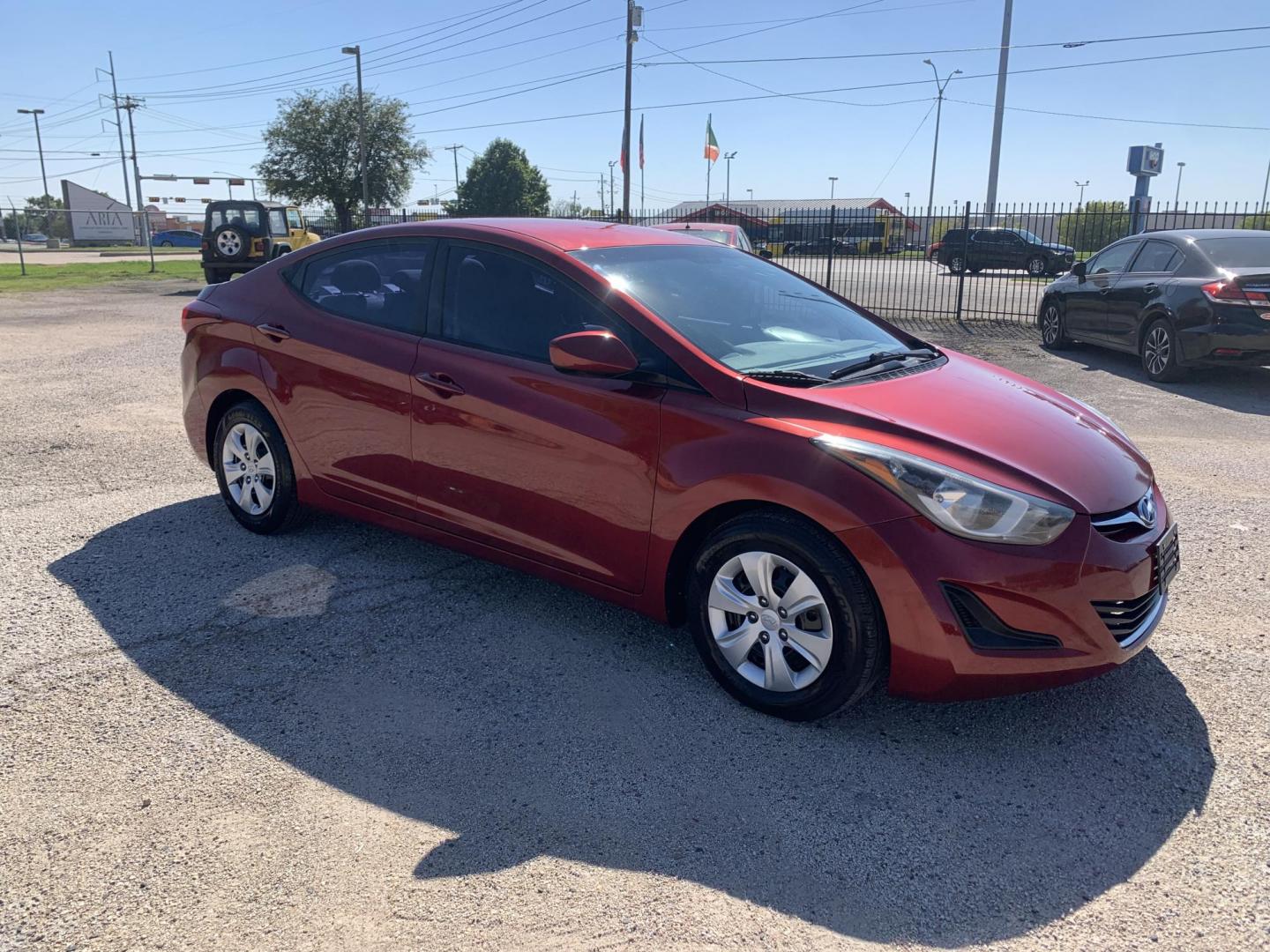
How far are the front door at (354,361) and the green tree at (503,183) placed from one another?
74.4 m

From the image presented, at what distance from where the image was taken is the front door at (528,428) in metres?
3.53

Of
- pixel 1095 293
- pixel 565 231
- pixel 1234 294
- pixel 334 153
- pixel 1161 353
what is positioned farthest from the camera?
pixel 334 153

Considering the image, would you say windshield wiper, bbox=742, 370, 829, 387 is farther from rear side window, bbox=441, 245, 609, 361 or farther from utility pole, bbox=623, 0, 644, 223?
utility pole, bbox=623, 0, 644, 223

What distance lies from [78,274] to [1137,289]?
92.6 feet

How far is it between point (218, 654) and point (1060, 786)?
121 inches

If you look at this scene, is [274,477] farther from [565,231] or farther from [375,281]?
[565,231]

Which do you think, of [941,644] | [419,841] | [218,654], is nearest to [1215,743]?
[941,644]

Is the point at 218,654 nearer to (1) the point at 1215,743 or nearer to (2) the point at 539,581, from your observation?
(2) the point at 539,581

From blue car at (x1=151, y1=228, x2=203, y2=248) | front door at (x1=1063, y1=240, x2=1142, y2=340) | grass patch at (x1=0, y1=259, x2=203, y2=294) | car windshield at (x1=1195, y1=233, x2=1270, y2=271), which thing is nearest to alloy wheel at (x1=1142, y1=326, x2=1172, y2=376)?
car windshield at (x1=1195, y1=233, x2=1270, y2=271)

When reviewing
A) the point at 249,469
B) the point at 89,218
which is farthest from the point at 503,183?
the point at 249,469

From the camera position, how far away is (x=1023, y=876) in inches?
102

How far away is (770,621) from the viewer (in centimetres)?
325

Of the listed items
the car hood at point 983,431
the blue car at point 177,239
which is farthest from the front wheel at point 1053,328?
the blue car at point 177,239

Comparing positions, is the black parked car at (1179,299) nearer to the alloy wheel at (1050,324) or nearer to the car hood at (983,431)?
the alloy wheel at (1050,324)
